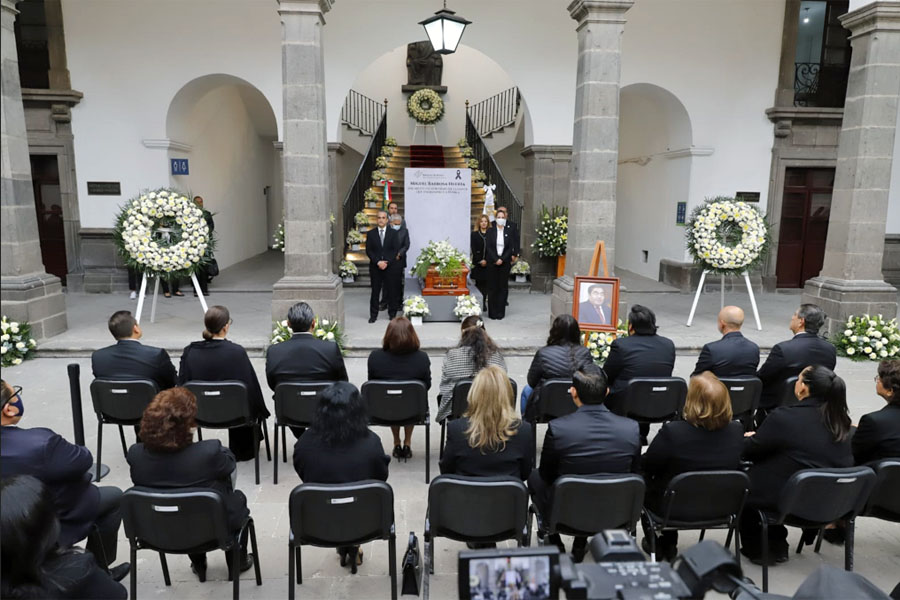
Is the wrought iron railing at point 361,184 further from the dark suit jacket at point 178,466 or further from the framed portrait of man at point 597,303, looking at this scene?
the dark suit jacket at point 178,466

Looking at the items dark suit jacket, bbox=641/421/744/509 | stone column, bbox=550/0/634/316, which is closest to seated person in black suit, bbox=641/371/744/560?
dark suit jacket, bbox=641/421/744/509

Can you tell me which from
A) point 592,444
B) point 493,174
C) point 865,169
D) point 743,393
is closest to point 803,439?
point 592,444

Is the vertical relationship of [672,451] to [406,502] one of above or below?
above

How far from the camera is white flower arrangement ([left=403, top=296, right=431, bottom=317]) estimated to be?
318 inches

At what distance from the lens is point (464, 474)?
119 inches

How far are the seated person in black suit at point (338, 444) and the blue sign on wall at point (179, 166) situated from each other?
9.13 meters

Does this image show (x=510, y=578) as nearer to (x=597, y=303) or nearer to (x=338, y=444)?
(x=338, y=444)

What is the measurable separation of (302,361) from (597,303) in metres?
3.49

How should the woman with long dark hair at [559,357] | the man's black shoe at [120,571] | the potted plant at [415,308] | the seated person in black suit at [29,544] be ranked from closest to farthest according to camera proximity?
1. the seated person in black suit at [29,544]
2. the man's black shoe at [120,571]
3. the woman with long dark hair at [559,357]
4. the potted plant at [415,308]

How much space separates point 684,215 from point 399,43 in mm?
5876

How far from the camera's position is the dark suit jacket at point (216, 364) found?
4.23m

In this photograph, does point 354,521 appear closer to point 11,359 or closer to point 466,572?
point 466,572

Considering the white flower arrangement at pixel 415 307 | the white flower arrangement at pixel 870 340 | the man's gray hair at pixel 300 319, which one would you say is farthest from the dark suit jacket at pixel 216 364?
the white flower arrangement at pixel 870 340

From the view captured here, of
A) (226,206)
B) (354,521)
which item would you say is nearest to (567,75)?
(226,206)
